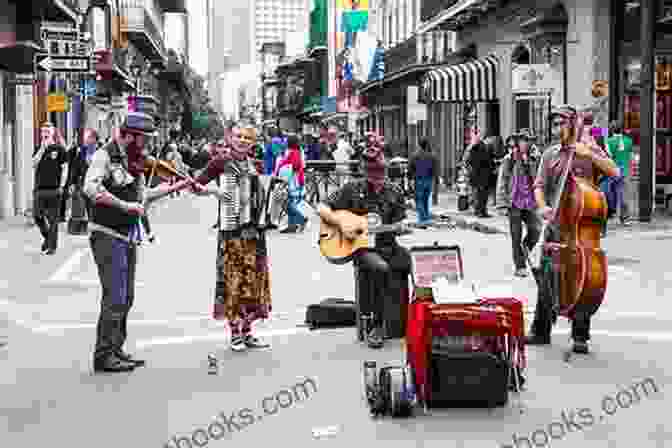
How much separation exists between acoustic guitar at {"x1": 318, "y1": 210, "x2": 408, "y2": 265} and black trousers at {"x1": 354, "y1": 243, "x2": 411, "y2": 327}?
4.8 inches

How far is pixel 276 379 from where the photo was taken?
815cm

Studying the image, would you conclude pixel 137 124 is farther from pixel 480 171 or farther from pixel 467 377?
pixel 480 171

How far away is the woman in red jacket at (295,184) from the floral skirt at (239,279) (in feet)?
36.9

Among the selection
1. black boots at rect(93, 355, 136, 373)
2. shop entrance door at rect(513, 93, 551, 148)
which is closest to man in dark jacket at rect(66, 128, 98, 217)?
shop entrance door at rect(513, 93, 551, 148)

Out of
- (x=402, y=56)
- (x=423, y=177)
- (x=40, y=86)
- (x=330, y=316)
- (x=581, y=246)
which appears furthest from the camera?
(x=402, y=56)

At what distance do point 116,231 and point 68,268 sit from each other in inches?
283

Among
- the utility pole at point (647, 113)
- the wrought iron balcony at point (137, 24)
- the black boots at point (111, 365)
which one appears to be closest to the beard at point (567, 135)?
the black boots at point (111, 365)

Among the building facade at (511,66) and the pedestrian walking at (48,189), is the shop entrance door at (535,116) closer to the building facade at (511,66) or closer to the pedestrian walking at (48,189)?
the building facade at (511,66)

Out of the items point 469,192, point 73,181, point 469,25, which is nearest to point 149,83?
point 469,25

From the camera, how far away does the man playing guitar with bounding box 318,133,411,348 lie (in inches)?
366

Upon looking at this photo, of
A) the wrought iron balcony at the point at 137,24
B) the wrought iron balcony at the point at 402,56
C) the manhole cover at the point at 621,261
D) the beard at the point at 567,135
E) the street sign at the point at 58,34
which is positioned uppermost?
the wrought iron balcony at the point at 137,24

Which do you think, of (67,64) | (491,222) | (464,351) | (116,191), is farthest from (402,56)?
(464,351)

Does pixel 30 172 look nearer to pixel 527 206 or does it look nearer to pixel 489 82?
pixel 489 82

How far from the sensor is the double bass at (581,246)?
8461mm
